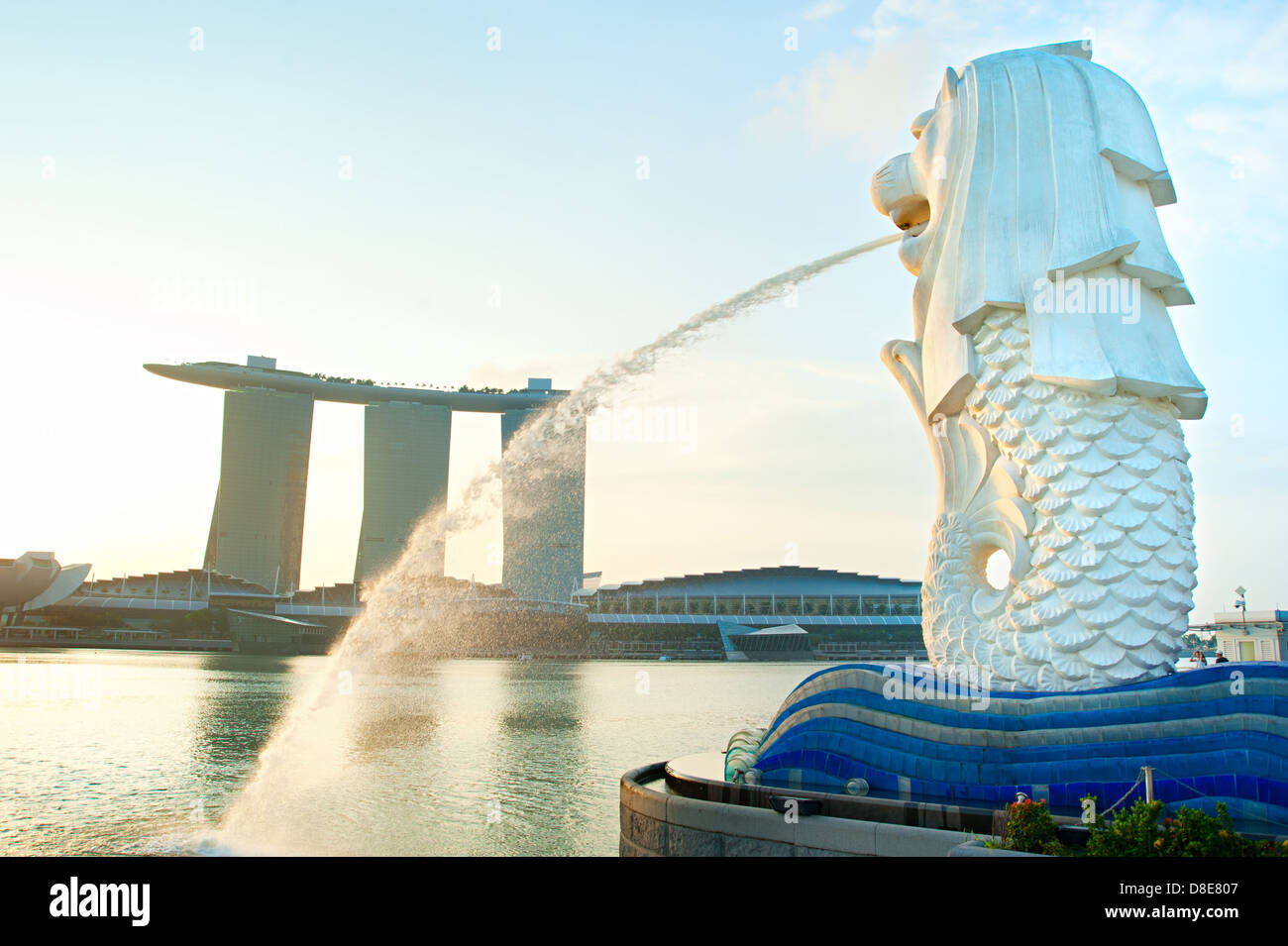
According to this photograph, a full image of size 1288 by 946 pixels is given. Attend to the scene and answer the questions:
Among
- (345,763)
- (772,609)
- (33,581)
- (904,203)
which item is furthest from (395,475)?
(904,203)

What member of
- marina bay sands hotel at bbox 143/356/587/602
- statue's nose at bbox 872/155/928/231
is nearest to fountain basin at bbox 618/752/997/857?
statue's nose at bbox 872/155/928/231

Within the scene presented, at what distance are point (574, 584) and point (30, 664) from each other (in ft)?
215

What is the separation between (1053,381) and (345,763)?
1426cm

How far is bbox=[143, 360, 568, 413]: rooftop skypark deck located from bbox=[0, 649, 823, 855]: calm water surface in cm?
8838

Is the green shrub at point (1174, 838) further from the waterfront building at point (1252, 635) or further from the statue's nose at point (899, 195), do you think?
the waterfront building at point (1252, 635)

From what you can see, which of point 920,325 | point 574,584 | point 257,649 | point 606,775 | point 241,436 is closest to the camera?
point 920,325

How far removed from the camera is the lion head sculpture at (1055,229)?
10.6 meters

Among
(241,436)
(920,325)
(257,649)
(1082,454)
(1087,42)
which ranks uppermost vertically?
(241,436)

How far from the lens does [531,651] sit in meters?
78.0

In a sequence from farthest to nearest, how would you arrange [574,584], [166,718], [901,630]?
[574,584] → [901,630] → [166,718]

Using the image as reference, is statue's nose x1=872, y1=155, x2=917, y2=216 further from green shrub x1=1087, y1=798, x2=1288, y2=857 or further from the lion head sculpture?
green shrub x1=1087, y1=798, x2=1288, y2=857

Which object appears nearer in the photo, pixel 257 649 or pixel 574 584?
pixel 257 649

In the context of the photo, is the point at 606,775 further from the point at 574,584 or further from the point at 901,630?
the point at 574,584
